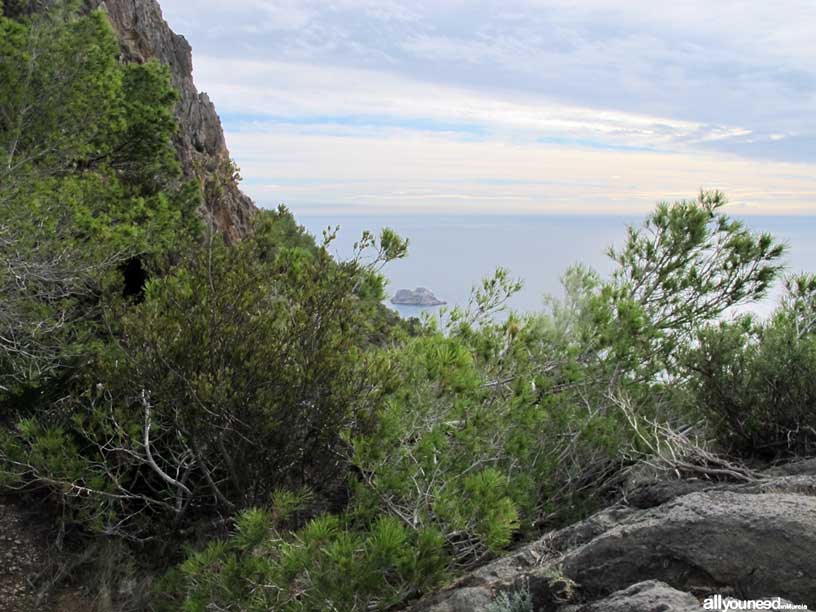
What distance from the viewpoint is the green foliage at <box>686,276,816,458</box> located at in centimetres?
553

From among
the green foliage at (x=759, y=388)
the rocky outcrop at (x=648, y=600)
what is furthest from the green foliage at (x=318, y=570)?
the green foliage at (x=759, y=388)

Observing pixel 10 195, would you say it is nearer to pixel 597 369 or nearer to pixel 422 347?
pixel 422 347

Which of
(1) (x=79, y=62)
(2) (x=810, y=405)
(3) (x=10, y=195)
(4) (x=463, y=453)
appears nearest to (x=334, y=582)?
(4) (x=463, y=453)

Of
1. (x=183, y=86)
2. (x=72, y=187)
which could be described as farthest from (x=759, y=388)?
(x=183, y=86)

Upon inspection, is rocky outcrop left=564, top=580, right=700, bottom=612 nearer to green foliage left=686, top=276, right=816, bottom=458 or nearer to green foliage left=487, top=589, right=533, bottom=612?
green foliage left=487, top=589, right=533, bottom=612

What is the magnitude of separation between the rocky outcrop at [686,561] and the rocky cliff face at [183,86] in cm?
1213

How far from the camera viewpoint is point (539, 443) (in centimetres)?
618

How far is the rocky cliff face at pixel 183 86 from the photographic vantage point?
1664 cm

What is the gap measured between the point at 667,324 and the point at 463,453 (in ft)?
10.5

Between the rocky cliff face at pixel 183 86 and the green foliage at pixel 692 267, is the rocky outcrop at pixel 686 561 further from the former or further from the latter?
the rocky cliff face at pixel 183 86

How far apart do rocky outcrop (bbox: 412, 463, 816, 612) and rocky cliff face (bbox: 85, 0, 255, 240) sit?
12131 mm

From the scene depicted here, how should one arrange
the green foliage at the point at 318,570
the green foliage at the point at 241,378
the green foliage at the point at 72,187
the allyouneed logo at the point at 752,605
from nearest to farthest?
the allyouneed logo at the point at 752,605
the green foliage at the point at 318,570
the green foliage at the point at 241,378
the green foliage at the point at 72,187

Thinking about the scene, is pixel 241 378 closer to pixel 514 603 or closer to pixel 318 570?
pixel 318 570

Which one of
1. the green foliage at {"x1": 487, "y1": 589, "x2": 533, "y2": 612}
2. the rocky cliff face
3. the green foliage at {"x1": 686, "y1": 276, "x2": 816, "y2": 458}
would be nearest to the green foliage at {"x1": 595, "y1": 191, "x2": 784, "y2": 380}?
the green foliage at {"x1": 686, "y1": 276, "x2": 816, "y2": 458}
